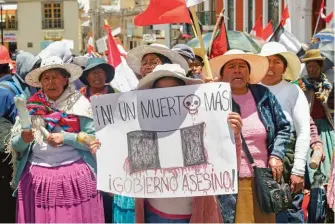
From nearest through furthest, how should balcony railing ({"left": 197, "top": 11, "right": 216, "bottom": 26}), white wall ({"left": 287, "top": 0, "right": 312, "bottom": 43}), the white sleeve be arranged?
the white sleeve, white wall ({"left": 287, "top": 0, "right": 312, "bottom": 43}), balcony railing ({"left": 197, "top": 11, "right": 216, "bottom": 26})

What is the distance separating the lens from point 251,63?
5121mm

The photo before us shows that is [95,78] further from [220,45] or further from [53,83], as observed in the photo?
[53,83]

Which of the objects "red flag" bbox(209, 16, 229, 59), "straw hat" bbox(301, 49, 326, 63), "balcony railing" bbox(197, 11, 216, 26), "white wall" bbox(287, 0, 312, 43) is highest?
"balcony railing" bbox(197, 11, 216, 26)

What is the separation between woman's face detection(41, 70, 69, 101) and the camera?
5199mm

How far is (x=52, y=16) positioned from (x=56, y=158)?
5365 cm

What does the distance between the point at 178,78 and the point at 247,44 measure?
2048 millimetres

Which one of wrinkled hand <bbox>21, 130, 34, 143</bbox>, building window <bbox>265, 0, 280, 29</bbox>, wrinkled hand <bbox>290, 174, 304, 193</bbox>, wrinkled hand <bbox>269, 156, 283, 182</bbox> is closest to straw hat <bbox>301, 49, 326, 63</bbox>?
wrinkled hand <bbox>290, 174, 304, 193</bbox>

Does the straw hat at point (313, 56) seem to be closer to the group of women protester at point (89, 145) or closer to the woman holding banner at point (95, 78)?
the woman holding banner at point (95, 78)

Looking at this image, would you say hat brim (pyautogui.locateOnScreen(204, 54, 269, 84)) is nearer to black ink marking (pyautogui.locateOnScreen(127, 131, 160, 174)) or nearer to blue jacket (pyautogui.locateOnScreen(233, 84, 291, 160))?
blue jacket (pyautogui.locateOnScreen(233, 84, 291, 160))

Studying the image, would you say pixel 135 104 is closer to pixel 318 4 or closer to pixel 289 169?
pixel 289 169

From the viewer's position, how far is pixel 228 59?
16.4 ft

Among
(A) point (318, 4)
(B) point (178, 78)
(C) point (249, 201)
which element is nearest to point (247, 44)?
(C) point (249, 201)

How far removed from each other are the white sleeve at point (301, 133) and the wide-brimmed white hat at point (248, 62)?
55cm

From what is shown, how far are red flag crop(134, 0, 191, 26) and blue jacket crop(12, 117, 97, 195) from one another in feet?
2.77
